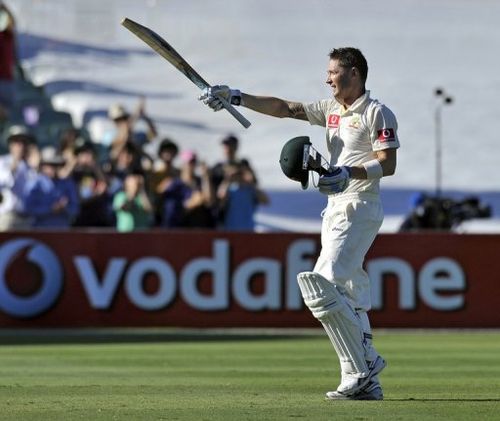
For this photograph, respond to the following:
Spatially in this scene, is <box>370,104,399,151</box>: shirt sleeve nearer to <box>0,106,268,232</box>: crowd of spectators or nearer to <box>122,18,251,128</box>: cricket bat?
<box>122,18,251,128</box>: cricket bat

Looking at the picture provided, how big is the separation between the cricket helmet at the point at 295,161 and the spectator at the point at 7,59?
13097 mm

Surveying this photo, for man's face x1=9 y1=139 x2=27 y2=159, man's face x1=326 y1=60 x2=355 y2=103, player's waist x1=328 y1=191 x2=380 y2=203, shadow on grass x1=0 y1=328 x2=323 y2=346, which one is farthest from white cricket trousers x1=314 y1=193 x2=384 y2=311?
man's face x1=9 y1=139 x2=27 y2=159

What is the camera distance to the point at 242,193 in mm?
18922

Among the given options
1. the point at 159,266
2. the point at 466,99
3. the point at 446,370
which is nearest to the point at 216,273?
the point at 159,266

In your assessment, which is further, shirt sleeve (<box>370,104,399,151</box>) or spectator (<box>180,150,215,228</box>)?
spectator (<box>180,150,215,228</box>)

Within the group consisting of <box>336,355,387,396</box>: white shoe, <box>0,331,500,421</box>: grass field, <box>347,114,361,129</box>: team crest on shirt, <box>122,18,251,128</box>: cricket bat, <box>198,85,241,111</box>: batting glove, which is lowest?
<box>0,331,500,421</box>: grass field

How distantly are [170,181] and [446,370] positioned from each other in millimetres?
7131

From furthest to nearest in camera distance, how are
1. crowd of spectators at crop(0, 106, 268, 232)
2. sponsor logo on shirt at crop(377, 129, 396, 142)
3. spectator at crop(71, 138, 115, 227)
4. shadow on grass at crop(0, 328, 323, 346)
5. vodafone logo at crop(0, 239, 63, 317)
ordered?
1. spectator at crop(71, 138, 115, 227)
2. crowd of spectators at crop(0, 106, 268, 232)
3. vodafone logo at crop(0, 239, 63, 317)
4. shadow on grass at crop(0, 328, 323, 346)
5. sponsor logo on shirt at crop(377, 129, 396, 142)

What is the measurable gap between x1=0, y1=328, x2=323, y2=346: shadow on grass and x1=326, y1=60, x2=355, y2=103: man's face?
6.99 meters

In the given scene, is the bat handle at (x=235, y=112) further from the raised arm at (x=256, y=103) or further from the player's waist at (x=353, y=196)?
the player's waist at (x=353, y=196)

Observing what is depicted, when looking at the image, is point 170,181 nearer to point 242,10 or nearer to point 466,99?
point 466,99

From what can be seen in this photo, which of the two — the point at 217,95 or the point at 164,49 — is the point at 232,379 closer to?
the point at 217,95

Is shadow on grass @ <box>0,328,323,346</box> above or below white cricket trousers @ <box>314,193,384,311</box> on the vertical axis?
below

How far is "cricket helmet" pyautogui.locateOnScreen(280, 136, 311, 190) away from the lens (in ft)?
30.9
